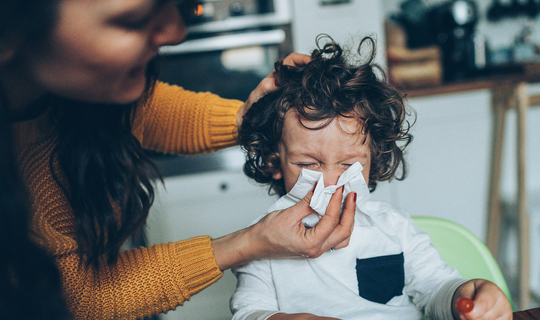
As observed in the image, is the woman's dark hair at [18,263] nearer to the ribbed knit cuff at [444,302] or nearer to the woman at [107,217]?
the woman at [107,217]

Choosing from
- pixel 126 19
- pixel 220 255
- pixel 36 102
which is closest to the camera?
pixel 126 19

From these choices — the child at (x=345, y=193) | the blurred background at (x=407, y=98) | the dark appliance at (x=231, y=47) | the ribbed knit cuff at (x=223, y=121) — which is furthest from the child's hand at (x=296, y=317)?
the dark appliance at (x=231, y=47)

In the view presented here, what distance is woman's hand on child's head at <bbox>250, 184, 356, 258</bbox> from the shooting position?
66 centimetres

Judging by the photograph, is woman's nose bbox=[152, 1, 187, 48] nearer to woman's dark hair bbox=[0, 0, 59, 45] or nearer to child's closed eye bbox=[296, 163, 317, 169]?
woman's dark hair bbox=[0, 0, 59, 45]

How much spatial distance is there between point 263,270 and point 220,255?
0.42 ft

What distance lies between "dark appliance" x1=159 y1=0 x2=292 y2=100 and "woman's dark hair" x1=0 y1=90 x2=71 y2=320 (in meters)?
1.26

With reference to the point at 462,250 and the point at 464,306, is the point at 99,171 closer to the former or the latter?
the point at 464,306

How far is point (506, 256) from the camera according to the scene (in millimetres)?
Answer: 2051

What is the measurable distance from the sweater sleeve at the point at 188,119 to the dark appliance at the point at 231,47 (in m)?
0.80

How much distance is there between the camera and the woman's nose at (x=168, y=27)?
42 cm

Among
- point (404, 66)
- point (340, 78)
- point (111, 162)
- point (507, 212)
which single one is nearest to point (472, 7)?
point (404, 66)

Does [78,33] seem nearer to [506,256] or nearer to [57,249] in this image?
[57,249]

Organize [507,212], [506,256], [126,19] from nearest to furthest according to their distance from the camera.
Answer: [126,19]
[507,212]
[506,256]

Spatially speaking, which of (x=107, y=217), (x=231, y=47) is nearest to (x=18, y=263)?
(x=107, y=217)
